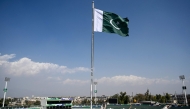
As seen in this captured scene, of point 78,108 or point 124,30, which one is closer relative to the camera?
point 124,30

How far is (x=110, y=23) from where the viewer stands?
14562 millimetres

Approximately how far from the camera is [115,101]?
73312mm

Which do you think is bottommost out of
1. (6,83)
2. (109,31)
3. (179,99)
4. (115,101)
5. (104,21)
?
(179,99)

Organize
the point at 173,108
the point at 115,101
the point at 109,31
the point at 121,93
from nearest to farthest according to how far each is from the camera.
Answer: the point at 109,31 → the point at 173,108 → the point at 115,101 → the point at 121,93

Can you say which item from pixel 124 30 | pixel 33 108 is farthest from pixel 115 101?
pixel 124 30

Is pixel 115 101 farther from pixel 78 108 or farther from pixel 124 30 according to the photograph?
pixel 124 30

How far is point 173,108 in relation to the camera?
6075 centimetres

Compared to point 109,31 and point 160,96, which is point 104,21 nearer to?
point 109,31

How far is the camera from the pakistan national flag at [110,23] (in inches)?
555

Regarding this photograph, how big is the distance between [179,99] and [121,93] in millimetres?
72741

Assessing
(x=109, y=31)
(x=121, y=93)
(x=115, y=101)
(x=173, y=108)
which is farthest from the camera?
(x=121, y=93)

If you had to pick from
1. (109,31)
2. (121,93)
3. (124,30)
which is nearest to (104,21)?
(109,31)

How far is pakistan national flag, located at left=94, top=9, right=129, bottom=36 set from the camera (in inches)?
555

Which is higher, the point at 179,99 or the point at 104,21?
the point at 104,21
